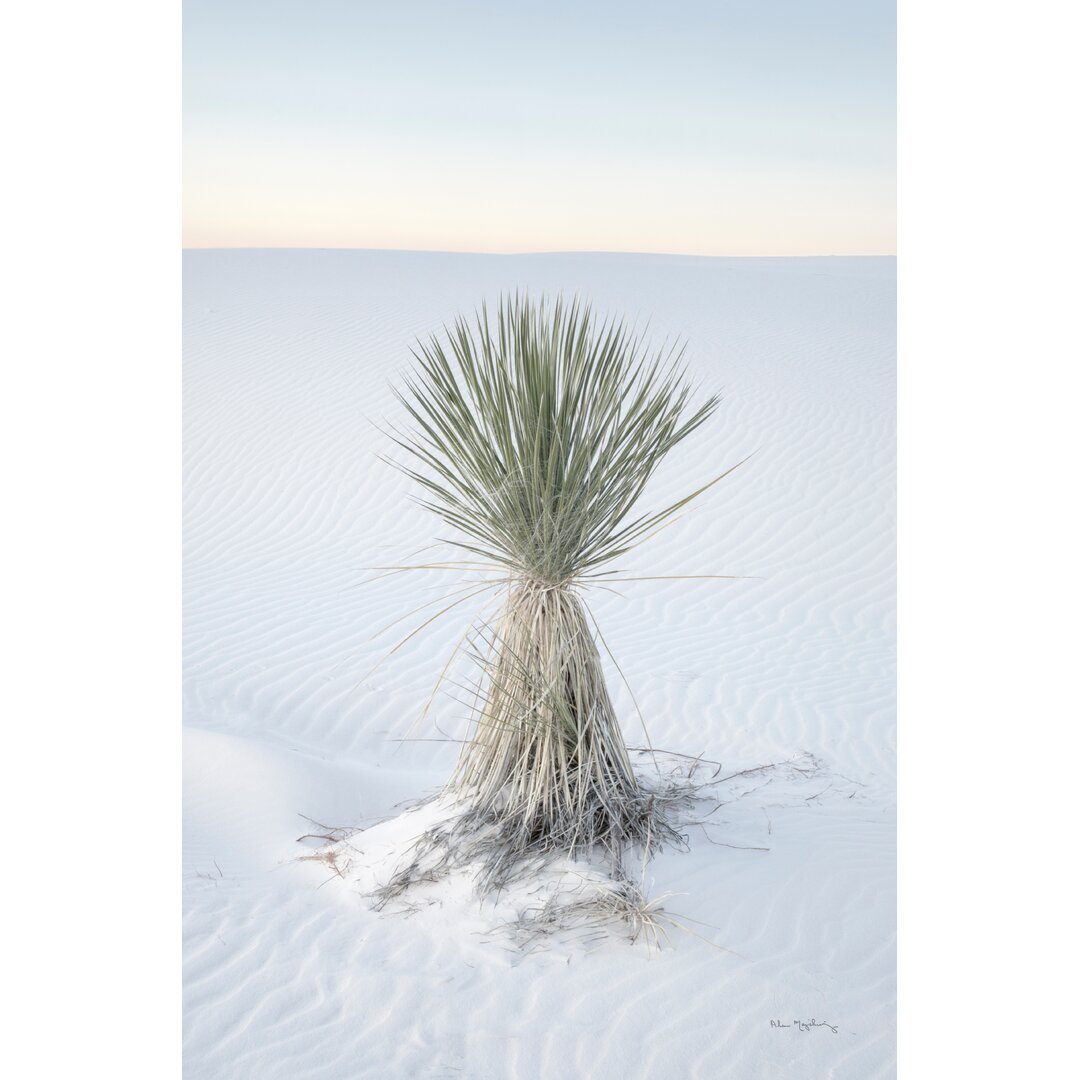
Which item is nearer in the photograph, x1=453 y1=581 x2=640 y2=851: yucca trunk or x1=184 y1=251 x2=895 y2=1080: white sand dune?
x1=184 y1=251 x2=895 y2=1080: white sand dune

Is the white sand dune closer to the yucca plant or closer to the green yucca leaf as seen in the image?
the yucca plant
